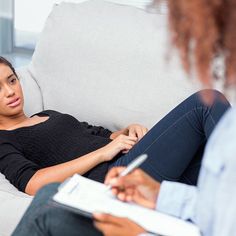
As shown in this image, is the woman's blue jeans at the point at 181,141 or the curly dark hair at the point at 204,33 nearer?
the curly dark hair at the point at 204,33

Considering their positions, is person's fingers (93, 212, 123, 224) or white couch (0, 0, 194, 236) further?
white couch (0, 0, 194, 236)

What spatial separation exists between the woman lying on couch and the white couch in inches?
6.6

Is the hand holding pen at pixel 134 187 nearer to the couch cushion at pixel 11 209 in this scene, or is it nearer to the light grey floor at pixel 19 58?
the couch cushion at pixel 11 209

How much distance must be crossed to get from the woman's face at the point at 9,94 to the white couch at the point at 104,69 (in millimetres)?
269

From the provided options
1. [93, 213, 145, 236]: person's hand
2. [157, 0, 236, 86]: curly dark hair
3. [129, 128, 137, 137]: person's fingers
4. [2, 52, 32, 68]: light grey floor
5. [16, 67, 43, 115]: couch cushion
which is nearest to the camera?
[157, 0, 236, 86]: curly dark hair

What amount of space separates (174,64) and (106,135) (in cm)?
37

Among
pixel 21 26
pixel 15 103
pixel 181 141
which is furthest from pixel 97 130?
pixel 21 26

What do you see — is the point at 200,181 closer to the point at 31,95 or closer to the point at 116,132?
the point at 116,132

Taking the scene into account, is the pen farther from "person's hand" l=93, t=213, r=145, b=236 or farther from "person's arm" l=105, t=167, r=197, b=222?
"person's hand" l=93, t=213, r=145, b=236

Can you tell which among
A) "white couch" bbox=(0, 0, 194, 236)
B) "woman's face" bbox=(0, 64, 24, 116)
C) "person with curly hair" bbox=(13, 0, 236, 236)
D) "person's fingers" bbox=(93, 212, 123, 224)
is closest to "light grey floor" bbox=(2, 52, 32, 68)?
"white couch" bbox=(0, 0, 194, 236)

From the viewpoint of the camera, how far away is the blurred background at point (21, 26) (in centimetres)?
267

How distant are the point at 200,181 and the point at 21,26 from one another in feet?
6.91

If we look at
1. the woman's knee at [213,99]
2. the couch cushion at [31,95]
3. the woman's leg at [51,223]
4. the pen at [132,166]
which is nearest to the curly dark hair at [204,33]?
the pen at [132,166]

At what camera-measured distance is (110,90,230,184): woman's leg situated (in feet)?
4.63
